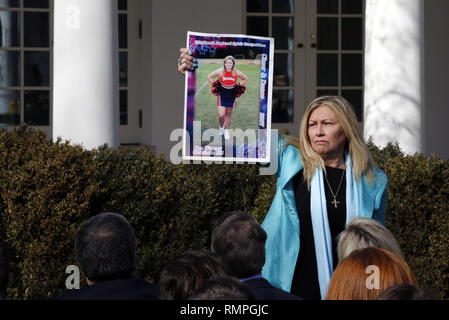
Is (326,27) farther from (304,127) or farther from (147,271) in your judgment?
(304,127)

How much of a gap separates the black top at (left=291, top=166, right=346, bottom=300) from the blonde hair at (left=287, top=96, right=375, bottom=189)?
0.36 feet

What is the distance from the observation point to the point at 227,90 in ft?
14.8

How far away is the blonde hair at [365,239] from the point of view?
10.2 feet

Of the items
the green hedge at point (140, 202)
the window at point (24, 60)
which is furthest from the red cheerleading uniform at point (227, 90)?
the window at point (24, 60)

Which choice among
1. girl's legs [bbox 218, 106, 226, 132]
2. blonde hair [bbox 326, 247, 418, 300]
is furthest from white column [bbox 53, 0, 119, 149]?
blonde hair [bbox 326, 247, 418, 300]

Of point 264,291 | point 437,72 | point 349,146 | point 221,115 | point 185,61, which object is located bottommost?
point 264,291

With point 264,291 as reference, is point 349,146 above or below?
above

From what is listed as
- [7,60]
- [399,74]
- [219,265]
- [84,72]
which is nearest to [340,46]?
[399,74]

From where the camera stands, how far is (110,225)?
2.93 meters

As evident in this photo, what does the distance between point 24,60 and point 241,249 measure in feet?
25.5

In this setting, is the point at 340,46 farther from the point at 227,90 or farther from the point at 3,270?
the point at 3,270

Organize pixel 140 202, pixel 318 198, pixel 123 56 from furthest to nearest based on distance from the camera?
pixel 123 56
pixel 140 202
pixel 318 198
